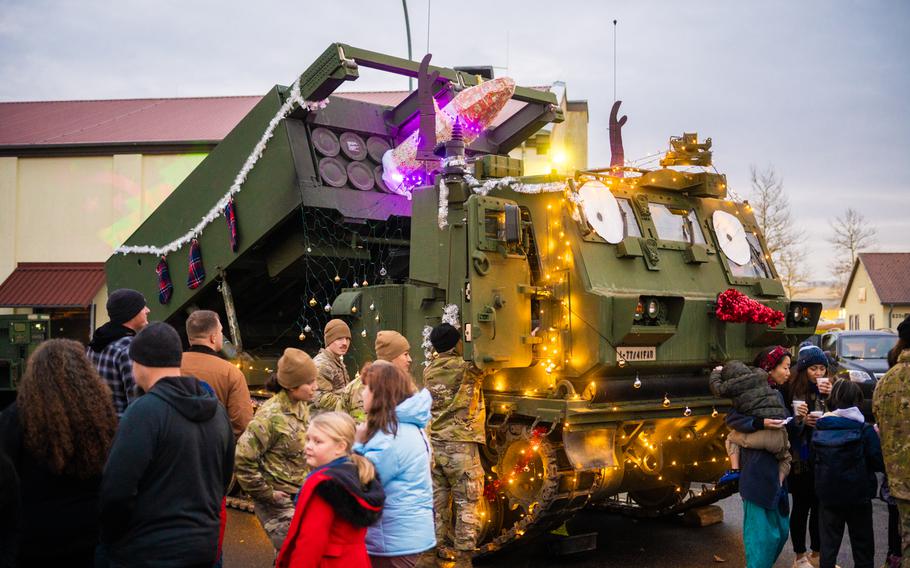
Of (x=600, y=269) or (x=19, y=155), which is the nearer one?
(x=600, y=269)

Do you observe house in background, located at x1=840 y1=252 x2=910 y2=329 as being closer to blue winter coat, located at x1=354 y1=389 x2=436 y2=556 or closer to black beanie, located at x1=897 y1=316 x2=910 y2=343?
black beanie, located at x1=897 y1=316 x2=910 y2=343

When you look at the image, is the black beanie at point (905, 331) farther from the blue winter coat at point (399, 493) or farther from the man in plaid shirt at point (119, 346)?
the man in plaid shirt at point (119, 346)

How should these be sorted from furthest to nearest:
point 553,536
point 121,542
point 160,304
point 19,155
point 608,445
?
point 19,155
point 160,304
point 553,536
point 608,445
point 121,542

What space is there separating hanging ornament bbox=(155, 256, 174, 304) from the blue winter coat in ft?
21.2

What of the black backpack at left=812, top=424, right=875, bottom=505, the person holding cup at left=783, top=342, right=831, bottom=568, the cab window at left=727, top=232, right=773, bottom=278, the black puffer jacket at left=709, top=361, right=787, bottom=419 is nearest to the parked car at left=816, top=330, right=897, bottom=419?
the cab window at left=727, top=232, right=773, bottom=278

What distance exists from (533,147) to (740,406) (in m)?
15.9

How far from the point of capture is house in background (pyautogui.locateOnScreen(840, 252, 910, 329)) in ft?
148

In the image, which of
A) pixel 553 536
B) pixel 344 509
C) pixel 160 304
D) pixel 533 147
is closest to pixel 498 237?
pixel 553 536

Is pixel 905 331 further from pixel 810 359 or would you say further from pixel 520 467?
pixel 520 467

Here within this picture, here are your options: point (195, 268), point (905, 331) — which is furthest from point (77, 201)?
point (905, 331)

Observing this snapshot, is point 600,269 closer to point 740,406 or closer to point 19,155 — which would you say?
point 740,406

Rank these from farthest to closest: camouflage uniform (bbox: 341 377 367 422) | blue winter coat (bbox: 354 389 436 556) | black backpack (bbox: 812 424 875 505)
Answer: camouflage uniform (bbox: 341 377 367 422) < black backpack (bbox: 812 424 875 505) < blue winter coat (bbox: 354 389 436 556)

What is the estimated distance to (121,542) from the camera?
3834mm

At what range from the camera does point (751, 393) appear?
6.59m
